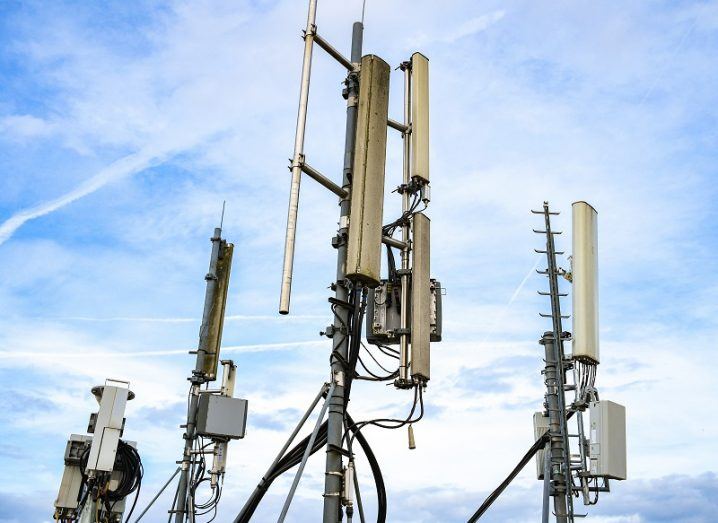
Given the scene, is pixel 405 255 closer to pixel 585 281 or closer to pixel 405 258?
pixel 405 258

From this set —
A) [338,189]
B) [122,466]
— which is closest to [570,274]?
[338,189]

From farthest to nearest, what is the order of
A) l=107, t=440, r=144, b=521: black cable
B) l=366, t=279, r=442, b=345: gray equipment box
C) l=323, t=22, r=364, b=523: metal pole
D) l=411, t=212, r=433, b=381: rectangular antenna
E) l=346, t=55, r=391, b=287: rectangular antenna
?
l=107, t=440, r=144, b=521: black cable < l=366, t=279, r=442, b=345: gray equipment box < l=411, t=212, r=433, b=381: rectangular antenna < l=346, t=55, r=391, b=287: rectangular antenna < l=323, t=22, r=364, b=523: metal pole

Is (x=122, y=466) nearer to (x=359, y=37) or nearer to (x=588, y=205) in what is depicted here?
(x=359, y=37)

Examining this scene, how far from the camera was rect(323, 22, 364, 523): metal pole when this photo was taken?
329 inches

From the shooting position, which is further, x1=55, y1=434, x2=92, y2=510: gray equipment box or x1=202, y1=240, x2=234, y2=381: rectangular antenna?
x1=202, y1=240, x2=234, y2=381: rectangular antenna

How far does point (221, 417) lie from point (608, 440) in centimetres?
750

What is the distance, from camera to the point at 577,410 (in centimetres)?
1459

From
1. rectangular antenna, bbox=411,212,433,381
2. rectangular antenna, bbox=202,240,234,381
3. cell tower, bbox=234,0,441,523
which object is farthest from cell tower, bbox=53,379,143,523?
rectangular antenna, bbox=411,212,433,381

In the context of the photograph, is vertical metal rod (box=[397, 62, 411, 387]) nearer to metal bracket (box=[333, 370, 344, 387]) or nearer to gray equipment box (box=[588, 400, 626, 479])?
metal bracket (box=[333, 370, 344, 387])

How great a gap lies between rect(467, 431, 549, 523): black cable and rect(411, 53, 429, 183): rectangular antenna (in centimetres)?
637

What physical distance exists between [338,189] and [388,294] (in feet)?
4.74

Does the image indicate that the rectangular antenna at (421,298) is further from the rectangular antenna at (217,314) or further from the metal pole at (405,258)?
the rectangular antenna at (217,314)

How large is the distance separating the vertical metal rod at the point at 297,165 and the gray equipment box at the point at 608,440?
7908 mm

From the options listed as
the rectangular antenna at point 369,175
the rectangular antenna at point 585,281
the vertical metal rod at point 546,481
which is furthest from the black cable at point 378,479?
the rectangular antenna at point 585,281
